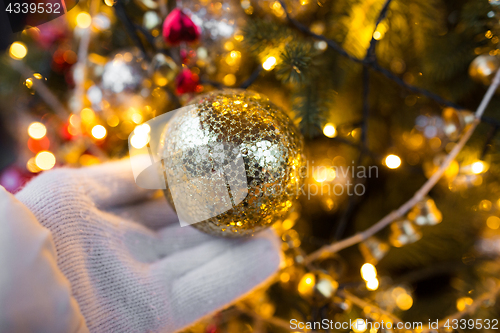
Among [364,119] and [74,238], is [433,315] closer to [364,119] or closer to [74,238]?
[364,119]

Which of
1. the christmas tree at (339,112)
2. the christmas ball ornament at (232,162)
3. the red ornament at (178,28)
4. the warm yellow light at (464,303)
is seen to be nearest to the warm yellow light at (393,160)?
the christmas tree at (339,112)

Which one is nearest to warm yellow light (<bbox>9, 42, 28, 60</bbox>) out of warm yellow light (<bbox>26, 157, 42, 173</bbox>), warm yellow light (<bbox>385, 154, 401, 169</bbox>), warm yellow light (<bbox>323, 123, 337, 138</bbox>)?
warm yellow light (<bbox>26, 157, 42, 173</bbox>)

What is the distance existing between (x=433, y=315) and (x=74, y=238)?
2.66ft

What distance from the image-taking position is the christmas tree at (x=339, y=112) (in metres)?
0.50

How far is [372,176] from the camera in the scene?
0.74 m

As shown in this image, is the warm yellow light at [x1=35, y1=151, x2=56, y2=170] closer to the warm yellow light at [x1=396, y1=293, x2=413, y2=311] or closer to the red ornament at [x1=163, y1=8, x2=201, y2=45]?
the red ornament at [x1=163, y1=8, x2=201, y2=45]

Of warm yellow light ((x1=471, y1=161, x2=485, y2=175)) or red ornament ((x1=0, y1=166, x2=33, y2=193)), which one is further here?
red ornament ((x1=0, y1=166, x2=33, y2=193))

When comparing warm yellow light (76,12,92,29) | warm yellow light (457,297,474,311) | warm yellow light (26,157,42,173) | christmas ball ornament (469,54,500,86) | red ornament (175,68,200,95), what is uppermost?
christmas ball ornament (469,54,500,86)

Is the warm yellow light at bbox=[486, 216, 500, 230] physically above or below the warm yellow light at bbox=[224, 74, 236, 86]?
above

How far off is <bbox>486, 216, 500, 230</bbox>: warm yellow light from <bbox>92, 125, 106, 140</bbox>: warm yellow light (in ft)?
3.25

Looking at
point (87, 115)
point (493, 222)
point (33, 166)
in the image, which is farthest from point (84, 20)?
point (493, 222)

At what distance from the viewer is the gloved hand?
36cm

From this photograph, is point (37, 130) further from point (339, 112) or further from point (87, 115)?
point (339, 112)

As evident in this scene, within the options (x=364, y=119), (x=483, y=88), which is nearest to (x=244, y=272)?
(x=364, y=119)
